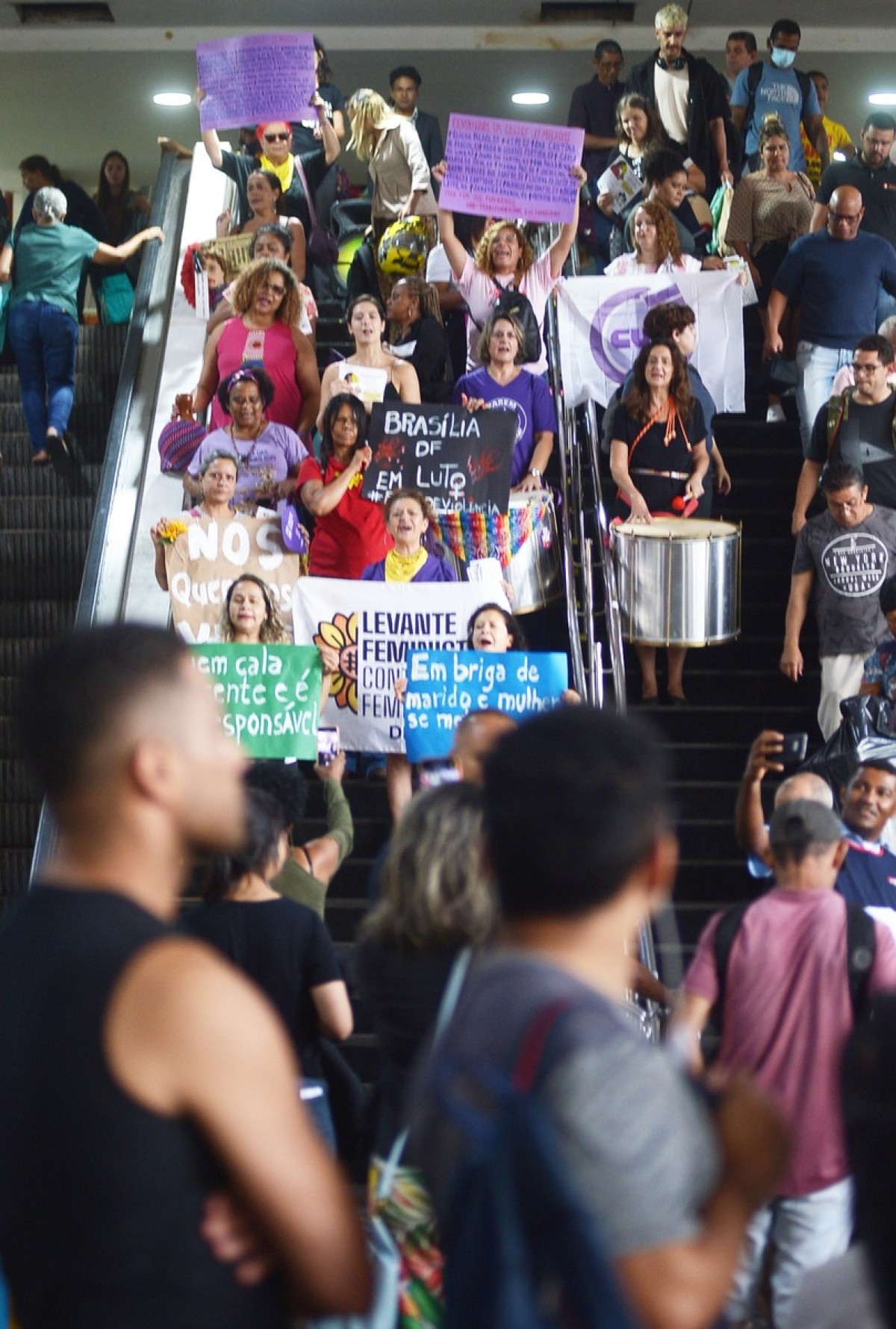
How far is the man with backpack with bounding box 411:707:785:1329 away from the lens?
1761mm

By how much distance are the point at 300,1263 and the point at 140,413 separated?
9.39 metres

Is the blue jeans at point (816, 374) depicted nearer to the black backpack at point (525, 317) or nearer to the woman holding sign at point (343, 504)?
the black backpack at point (525, 317)

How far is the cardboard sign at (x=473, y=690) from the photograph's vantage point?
746 cm

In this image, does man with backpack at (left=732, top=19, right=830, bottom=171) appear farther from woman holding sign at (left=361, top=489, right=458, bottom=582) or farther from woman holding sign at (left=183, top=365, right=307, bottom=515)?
woman holding sign at (left=361, top=489, right=458, bottom=582)

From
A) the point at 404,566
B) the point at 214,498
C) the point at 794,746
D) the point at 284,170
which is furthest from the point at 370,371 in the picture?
the point at 794,746

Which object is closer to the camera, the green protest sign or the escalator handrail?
the green protest sign

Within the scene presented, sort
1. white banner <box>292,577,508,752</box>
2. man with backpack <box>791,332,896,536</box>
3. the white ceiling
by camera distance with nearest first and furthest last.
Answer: white banner <box>292,577,508,752</box>
man with backpack <box>791,332,896,536</box>
the white ceiling

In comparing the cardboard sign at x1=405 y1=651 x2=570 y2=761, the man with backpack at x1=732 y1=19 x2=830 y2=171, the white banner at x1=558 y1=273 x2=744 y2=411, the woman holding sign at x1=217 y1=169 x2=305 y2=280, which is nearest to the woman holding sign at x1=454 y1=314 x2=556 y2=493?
the white banner at x1=558 y1=273 x2=744 y2=411

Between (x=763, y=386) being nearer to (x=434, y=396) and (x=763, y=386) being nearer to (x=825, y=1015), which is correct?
(x=434, y=396)

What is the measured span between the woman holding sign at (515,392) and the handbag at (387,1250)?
674 cm

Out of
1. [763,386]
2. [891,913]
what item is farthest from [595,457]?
[891,913]

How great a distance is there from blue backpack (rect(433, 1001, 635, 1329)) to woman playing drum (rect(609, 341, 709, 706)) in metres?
7.37

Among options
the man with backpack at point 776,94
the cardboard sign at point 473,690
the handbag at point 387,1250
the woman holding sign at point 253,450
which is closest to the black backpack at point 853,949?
the handbag at point 387,1250

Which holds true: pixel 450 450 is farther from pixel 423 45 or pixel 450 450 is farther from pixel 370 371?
pixel 423 45
